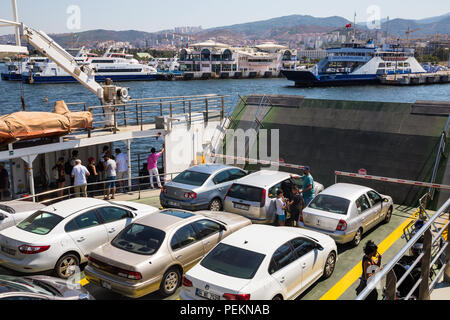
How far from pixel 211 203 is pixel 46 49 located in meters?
9.16

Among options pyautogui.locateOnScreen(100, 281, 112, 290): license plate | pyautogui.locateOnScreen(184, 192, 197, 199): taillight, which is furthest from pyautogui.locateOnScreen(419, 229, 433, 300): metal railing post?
pyautogui.locateOnScreen(184, 192, 197, 199): taillight

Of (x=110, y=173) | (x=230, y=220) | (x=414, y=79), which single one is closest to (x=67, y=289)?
(x=230, y=220)

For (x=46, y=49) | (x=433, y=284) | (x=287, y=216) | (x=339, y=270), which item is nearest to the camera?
(x=433, y=284)

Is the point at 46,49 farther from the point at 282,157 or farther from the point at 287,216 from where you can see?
the point at 287,216

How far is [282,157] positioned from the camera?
1697 cm

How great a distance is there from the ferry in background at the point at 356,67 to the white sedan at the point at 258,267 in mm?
89125

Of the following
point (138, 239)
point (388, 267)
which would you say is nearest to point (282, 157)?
point (138, 239)

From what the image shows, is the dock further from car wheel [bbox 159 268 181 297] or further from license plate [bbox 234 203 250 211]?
car wheel [bbox 159 268 181 297]

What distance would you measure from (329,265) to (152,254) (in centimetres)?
362

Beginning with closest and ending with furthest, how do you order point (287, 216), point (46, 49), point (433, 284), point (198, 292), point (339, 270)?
point (433, 284) → point (198, 292) → point (339, 270) → point (287, 216) → point (46, 49)

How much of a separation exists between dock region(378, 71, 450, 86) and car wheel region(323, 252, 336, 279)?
98.5 metres

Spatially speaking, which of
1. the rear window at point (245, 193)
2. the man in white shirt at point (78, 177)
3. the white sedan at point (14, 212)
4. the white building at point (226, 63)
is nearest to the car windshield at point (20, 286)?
the white sedan at point (14, 212)

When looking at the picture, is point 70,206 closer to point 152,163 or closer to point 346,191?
point 152,163

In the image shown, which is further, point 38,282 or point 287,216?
point 287,216
